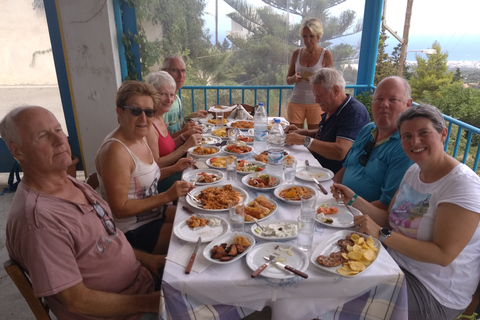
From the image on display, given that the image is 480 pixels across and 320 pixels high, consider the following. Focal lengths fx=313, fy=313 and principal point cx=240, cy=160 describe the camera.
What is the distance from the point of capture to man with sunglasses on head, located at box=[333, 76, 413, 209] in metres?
1.91

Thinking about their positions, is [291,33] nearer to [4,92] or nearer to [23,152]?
[4,92]

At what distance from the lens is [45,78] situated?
443 cm

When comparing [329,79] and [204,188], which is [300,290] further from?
[329,79]

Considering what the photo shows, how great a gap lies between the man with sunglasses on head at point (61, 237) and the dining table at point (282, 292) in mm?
334

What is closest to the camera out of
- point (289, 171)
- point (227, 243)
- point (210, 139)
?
point (227, 243)

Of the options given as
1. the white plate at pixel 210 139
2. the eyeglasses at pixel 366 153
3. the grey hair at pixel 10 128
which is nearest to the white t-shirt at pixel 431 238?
the eyeglasses at pixel 366 153

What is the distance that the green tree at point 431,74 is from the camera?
12.6 m

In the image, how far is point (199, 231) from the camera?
1.52 m

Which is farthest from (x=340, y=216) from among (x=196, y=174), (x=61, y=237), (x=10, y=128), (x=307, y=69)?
(x=307, y=69)

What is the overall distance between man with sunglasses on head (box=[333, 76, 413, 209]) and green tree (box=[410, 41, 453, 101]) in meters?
12.1

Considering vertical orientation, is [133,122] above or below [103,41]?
below

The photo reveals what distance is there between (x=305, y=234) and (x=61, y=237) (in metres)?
0.98

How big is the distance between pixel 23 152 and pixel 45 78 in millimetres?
3850

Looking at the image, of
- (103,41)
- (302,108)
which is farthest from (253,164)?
(103,41)
